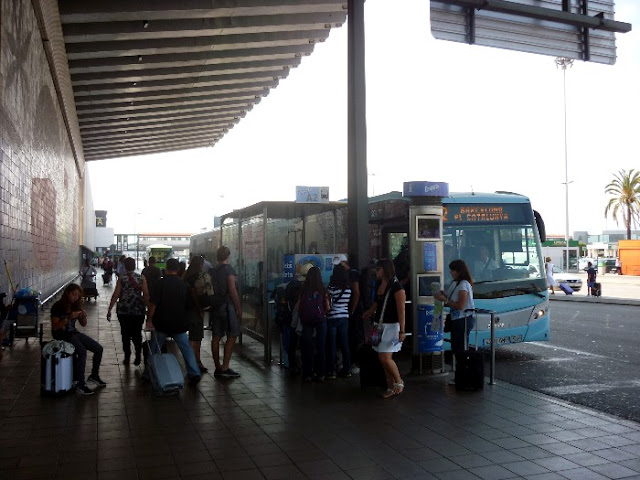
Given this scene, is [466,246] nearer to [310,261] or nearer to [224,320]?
[310,261]

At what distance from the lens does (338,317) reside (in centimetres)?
847

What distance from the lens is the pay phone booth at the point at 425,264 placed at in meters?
8.82

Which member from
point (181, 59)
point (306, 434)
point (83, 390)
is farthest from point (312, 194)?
point (181, 59)

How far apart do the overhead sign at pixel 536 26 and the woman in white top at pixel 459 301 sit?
2.98 meters

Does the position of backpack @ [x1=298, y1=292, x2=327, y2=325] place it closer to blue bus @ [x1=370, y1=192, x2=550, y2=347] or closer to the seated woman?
the seated woman

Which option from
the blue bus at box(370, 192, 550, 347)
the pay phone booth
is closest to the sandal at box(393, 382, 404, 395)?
the pay phone booth

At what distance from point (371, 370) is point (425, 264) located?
190 centimetres

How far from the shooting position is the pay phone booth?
8.82m

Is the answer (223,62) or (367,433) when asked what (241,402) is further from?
(223,62)

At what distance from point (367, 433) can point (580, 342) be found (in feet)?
27.5

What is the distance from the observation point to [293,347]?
29.4 ft

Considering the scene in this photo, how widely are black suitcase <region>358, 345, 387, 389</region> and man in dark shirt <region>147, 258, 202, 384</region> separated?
2.20 meters

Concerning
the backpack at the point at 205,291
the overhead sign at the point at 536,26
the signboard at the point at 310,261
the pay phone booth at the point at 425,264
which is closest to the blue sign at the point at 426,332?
the pay phone booth at the point at 425,264

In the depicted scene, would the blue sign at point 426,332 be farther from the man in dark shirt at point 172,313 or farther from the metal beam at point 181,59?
the metal beam at point 181,59
